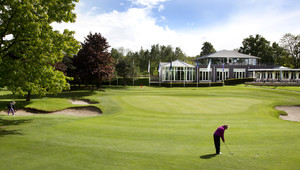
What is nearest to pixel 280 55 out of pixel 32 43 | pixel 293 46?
pixel 293 46

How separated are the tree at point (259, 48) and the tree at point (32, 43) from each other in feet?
324

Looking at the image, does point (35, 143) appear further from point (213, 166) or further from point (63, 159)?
point (213, 166)

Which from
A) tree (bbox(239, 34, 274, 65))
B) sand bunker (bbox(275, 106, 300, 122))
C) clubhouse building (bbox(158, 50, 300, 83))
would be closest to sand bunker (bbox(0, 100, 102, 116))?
sand bunker (bbox(275, 106, 300, 122))

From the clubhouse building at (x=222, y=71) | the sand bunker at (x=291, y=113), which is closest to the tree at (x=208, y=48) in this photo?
the clubhouse building at (x=222, y=71)

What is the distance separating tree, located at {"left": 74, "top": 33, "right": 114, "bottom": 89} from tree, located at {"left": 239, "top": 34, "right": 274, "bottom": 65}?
251ft

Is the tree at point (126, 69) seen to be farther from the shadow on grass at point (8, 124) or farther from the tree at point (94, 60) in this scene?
the shadow on grass at point (8, 124)

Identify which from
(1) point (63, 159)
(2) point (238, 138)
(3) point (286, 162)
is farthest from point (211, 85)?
(1) point (63, 159)

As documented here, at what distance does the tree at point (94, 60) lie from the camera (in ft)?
149

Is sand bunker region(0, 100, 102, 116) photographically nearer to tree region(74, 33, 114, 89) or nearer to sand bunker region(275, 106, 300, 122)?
tree region(74, 33, 114, 89)

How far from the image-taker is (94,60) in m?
46.4

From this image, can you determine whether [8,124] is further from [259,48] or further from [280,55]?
[280,55]

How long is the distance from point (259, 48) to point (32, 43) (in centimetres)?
Result: 10240

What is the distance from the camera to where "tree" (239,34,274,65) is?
314 feet

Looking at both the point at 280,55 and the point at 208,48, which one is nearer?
the point at 280,55
